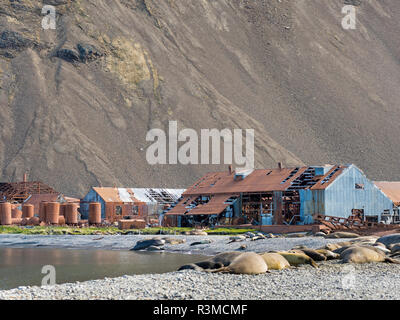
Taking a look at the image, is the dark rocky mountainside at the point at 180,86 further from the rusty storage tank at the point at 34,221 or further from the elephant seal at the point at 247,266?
the elephant seal at the point at 247,266

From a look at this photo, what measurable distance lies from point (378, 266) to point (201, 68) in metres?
105

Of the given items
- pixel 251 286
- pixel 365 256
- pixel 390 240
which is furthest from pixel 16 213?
pixel 251 286

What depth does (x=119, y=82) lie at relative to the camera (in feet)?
383

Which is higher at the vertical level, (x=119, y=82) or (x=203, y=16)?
(x=203, y=16)

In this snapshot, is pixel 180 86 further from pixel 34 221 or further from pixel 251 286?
pixel 251 286

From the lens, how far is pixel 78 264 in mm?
33688

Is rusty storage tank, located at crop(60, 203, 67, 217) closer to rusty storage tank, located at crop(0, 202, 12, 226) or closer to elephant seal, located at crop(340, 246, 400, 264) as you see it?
rusty storage tank, located at crop(0, 202, 12, 226)

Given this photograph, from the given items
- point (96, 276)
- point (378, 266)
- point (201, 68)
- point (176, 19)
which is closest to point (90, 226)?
point (96, 276)

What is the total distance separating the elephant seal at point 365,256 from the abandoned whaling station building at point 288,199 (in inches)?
1035

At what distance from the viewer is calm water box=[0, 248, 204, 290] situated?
27.2 meters

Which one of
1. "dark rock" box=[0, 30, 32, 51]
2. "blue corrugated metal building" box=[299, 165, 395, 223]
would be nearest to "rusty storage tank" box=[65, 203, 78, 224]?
"blue corrugated metal building" box=[299, 165, 395, 223]

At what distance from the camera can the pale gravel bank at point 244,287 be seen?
58.1 feet

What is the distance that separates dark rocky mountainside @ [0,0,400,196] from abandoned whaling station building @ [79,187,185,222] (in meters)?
18.3
